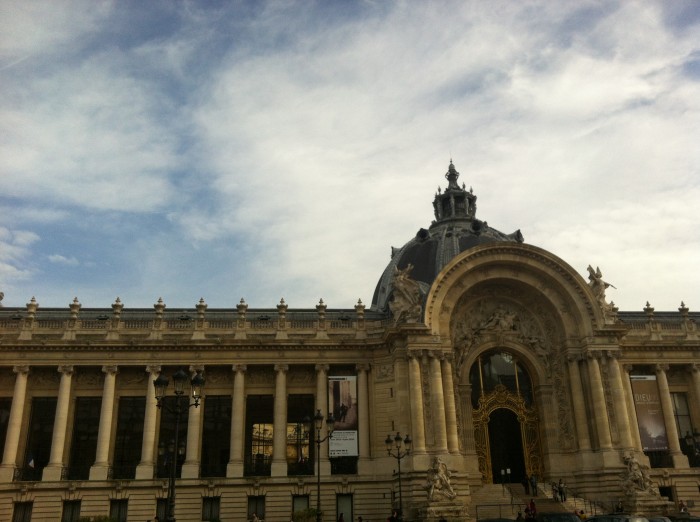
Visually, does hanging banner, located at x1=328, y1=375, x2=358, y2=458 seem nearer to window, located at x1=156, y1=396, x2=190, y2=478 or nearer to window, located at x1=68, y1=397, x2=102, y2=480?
window, located at x1=156, y1=396, x2=190, y2=478

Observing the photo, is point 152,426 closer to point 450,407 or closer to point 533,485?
point 450,407

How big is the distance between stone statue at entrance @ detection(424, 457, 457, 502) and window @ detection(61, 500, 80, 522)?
64.3ft

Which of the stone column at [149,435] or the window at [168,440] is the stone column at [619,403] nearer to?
the window at [168,440]

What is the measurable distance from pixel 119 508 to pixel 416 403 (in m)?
17.8

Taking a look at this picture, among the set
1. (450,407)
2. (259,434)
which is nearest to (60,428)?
(259,434)

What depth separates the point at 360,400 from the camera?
1517 inches

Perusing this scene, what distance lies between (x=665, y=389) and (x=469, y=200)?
19.5 meters

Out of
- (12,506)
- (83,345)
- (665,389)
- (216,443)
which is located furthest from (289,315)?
(665,389)

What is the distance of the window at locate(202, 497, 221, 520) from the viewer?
35.7 m

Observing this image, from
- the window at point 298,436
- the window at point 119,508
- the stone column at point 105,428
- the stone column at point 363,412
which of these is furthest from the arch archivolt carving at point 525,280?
the window at point 119,508

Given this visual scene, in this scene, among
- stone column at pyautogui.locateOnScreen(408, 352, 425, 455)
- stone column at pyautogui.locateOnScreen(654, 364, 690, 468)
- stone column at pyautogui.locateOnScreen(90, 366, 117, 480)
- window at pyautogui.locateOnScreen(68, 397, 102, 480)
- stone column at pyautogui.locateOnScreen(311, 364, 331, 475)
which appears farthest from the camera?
stone column at pyautogui.locateOnScreen(654, 364, 690, 468)

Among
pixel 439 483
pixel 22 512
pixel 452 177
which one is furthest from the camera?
pixel 452 177

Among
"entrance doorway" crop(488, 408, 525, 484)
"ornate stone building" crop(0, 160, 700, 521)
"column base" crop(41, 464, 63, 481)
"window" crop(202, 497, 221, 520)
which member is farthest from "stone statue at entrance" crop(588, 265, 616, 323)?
"column base" crop(41, 464, 63, 481)

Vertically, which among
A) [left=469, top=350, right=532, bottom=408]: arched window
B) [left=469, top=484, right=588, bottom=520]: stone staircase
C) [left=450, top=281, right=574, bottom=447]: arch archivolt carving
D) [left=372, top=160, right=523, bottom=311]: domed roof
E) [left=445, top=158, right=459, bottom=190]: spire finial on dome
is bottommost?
[left=469, top=484, right=588, bottom=520]: stone staircase
